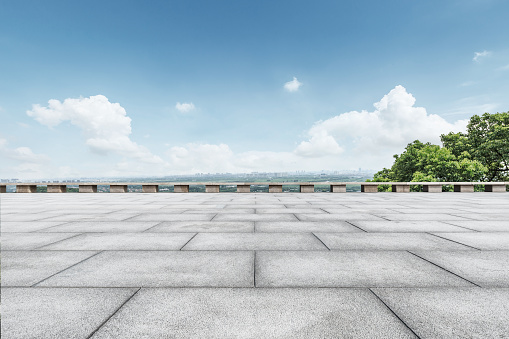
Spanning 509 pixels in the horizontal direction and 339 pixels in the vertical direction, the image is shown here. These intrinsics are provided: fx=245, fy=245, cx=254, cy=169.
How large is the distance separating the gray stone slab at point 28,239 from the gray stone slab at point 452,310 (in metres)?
6.45

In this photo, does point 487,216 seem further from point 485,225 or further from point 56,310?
point 56,310

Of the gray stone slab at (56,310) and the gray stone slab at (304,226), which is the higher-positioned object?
the gray stone slab at (304,226)

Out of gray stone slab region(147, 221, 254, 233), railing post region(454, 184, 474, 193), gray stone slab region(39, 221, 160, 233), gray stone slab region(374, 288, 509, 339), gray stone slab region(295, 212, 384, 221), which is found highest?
railing post region(454, 184, 474, 193)

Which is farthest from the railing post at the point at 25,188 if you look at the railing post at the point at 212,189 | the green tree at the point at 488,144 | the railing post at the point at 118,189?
the green tree at the point at 488,144

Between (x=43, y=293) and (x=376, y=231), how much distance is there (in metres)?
6.50

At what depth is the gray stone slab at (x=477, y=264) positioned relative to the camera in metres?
3.38

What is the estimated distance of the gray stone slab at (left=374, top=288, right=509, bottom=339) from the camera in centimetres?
226

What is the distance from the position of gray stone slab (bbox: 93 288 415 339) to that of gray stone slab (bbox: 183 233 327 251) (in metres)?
1.79

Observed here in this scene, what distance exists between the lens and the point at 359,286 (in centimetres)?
316

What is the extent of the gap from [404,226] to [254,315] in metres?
5.97

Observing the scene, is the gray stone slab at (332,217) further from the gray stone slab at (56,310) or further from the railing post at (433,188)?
the railing post at (433,188)

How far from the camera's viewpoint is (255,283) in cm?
326

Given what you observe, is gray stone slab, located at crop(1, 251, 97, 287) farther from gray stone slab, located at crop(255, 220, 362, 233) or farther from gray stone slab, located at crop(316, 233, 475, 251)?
gray stone slab, located at crop(316, 233, 475, 251)

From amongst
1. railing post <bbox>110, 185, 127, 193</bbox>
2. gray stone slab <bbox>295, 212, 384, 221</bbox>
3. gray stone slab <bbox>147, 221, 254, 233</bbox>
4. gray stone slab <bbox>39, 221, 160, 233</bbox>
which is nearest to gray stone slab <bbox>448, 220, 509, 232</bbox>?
gray stone slab <bbox>295, 212, 384, 221</bbox>
